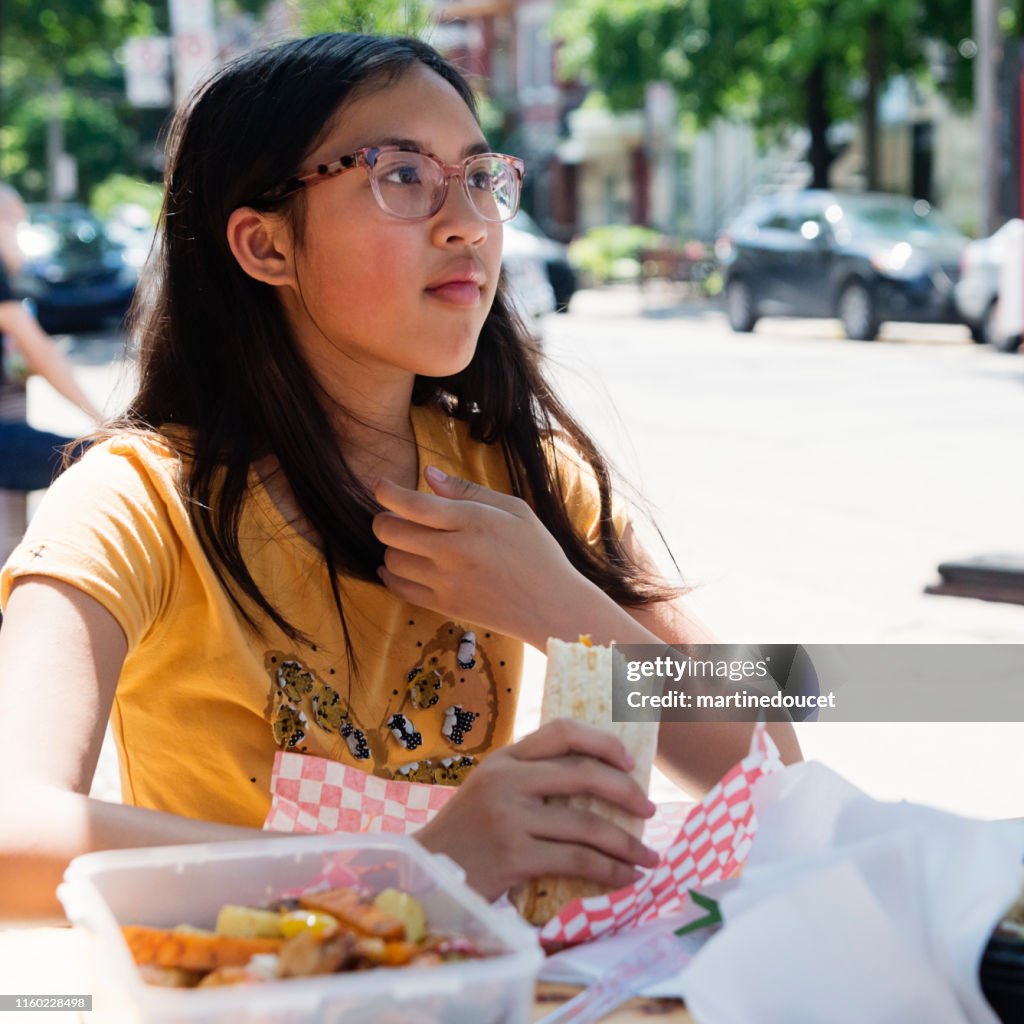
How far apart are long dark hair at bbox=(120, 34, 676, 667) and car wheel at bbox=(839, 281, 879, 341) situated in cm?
1679

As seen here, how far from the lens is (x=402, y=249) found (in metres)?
2.02

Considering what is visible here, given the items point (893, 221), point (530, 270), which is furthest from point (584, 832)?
point (893, 221)

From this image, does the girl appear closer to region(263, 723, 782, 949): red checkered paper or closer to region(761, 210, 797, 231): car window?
region(263, 723, 782, 949): red checkered paper

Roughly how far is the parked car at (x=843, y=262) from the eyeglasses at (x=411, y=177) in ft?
53.0

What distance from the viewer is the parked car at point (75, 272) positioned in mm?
21516

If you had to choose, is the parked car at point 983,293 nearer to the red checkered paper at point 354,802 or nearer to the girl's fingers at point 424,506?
the girl's fingers at point 424,506

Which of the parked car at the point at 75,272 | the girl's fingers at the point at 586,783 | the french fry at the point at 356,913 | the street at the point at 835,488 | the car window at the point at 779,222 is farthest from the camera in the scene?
the parked car at the point at 75,272

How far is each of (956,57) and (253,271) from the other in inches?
938

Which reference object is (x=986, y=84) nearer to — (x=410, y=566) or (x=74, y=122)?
(x=410, y=566)

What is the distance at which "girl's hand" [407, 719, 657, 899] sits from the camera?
1.40 meters

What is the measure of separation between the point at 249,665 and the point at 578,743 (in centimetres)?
61

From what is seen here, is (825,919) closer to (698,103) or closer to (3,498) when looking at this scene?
(3,498)

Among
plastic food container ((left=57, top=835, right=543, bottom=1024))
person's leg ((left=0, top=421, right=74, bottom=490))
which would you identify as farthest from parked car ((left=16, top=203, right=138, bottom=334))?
plastic food container ((left=57, top=835, right=543, bottom=1024))

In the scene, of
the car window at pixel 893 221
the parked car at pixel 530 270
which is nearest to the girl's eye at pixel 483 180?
the parked car at pixel 530 270
